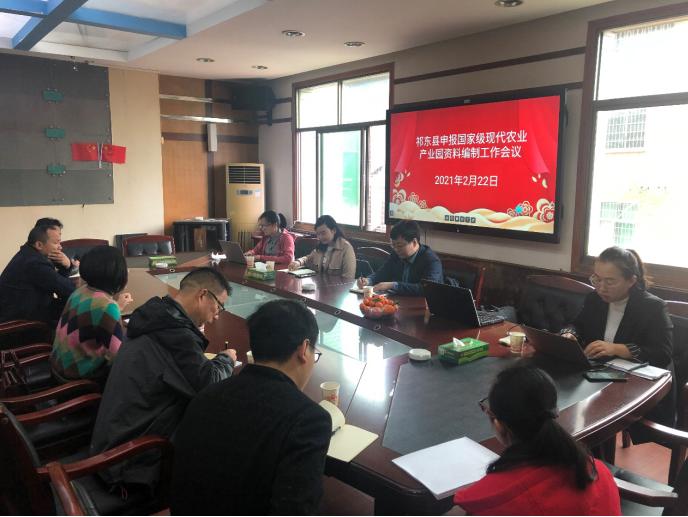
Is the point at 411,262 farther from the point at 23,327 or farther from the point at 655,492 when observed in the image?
the point at 23,327

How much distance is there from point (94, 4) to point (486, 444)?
4792 millimetres

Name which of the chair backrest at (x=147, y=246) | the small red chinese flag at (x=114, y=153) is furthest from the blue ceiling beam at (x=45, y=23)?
the chair backrest at (x=147, y=246)

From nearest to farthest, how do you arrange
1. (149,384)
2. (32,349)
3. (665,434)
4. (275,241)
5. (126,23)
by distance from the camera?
1. (149,384)
2. (665,434)
3. (32,349)
4. (126,23)
5. (275,241)

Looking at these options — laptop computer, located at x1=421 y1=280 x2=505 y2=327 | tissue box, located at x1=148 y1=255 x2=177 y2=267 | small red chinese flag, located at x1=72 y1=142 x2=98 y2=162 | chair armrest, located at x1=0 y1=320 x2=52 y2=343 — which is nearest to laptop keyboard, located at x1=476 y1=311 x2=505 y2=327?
laptop computer, located at x1=421 y1=280 x2=505 y2=327

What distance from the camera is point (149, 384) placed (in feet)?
5.75

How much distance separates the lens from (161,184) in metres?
6.82

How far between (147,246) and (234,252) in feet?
3.99

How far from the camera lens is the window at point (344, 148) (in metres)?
5.77

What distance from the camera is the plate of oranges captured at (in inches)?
114

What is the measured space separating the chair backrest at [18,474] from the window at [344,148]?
467 centimetres

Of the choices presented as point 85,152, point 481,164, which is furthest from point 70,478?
point 85,152

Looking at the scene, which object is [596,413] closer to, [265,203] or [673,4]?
[673,4]

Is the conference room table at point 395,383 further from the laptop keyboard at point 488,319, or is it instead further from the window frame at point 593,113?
the window frame at point 593,113

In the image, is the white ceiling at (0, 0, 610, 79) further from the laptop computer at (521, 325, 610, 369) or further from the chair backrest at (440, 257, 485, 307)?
the laptop computer at (521, 325, 610, 369)
